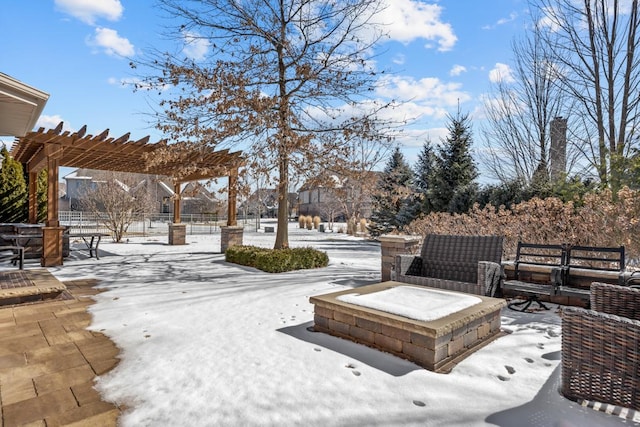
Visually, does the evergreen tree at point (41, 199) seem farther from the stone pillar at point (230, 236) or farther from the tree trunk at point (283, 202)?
the tree trunk at point (283, 202)

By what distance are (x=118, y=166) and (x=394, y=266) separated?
404 inches

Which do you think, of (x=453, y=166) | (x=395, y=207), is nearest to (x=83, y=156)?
(x=453, y=166)

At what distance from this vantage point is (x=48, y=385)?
257 cm

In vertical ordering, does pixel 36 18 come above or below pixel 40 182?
above

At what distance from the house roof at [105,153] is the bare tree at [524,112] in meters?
9.94

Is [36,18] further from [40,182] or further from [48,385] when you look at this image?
[40,182]

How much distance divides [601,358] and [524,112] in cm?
1306

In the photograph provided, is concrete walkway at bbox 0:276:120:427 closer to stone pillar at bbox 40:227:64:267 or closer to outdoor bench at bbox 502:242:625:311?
stone pillar at bbox 40:227:64:267

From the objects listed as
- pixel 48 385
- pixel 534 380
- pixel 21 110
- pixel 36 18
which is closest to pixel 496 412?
pixel 534 380

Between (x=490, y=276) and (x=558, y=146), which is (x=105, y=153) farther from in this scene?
(x=558, y=146)

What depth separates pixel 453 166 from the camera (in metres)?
13.4

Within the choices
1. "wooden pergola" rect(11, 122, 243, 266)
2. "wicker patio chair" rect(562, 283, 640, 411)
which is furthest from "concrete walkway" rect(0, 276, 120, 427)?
"wooden pergola" rect(11, 122, 243, 266)

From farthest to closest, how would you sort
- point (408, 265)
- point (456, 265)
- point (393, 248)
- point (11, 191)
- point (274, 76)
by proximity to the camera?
point (11, 191) → point (274, 76) → point (393, 248) → point (408, 265) → point (456, 265)

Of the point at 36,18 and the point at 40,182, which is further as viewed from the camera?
the point at 40,182
